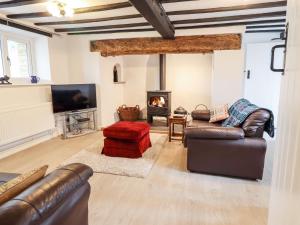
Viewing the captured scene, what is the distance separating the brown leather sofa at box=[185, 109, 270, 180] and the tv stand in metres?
2.78

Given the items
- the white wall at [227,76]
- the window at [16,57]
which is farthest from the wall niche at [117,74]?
the white wall at [227,76]

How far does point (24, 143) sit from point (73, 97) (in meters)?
1.25

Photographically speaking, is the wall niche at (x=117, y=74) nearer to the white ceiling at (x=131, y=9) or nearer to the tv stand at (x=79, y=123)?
the tv stand at (x=79, y=123)

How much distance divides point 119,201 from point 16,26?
3430 millimetres

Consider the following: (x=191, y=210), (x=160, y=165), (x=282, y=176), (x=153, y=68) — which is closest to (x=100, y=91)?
(x=153, y=68)

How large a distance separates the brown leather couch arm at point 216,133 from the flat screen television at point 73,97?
8.95 ft

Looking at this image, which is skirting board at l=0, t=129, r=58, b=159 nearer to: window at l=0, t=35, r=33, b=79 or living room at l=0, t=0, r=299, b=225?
living room at l=0, t=0, r=299, b=225

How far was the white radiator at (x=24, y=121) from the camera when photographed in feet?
A: 10.5

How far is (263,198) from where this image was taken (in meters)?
2.19

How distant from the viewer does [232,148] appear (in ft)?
8.28

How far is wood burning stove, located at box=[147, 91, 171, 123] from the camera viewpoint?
207 inches

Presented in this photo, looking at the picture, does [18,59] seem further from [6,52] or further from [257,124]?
[257,124]

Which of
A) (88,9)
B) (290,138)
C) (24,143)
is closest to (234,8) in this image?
(88,9)

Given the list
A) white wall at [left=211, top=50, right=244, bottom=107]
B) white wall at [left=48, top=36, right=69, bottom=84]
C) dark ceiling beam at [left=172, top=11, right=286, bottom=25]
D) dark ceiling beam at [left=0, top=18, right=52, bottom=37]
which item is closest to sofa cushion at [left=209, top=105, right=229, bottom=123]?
white wall at [left=211, top=50, right=244, bottom=107]
